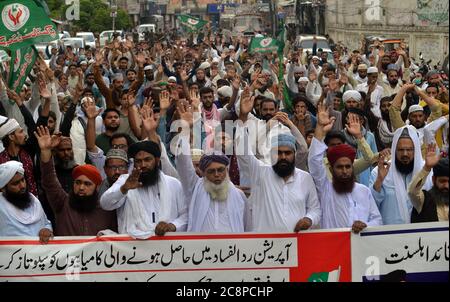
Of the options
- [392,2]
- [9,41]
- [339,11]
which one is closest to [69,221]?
[9,41]

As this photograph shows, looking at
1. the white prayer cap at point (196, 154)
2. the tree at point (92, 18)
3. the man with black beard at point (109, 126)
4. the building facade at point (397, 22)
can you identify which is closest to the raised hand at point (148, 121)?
the white prayer cap at point (196, 154)

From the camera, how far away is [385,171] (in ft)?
17.0

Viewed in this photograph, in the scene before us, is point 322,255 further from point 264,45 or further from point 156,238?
point 264,45

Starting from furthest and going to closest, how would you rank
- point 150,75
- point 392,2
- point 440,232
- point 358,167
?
point 392,2 < point 150,75 < point 358,167 < point 440,232

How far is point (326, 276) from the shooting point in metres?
4.79

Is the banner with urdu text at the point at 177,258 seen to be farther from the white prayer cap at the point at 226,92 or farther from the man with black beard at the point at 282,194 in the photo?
the white prayer cap at the point at 226,92

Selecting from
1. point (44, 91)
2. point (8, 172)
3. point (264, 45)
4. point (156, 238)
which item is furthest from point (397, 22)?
point (8, 172)

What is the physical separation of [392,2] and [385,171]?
27.7 metres

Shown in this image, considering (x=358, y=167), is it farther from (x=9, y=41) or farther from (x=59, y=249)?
(x=9, y=41)

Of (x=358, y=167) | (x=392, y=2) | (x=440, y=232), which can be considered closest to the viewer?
(x=440, y=232)

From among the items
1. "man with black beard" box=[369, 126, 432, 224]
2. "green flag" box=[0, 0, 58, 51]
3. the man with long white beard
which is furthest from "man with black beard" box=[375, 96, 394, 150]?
"green flag" box=[0, 0, 58, 51]

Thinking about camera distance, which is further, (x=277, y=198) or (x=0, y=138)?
(x=0, y=138)

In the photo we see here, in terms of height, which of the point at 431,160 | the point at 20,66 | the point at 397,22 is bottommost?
the point at 431,160

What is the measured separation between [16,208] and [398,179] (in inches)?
89.0
